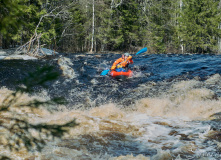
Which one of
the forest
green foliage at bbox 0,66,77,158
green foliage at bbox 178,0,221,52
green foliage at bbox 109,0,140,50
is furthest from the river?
green foliage at bbox 109,0,140,50

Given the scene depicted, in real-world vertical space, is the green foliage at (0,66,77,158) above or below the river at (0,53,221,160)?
above

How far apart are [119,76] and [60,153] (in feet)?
21.1

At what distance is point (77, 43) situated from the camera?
33.4 metres

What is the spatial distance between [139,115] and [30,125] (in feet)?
9.75

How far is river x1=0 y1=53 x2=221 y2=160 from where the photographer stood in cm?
323

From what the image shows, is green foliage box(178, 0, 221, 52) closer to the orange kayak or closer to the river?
the river

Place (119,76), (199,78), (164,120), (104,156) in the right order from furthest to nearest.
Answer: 1. (119,76)
2. (199,78)
3. (164,120)
4. (104,156)

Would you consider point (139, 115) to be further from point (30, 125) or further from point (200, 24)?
point (200, 24)

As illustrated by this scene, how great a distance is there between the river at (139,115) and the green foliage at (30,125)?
0.18 meters

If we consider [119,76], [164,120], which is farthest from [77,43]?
[164,120]

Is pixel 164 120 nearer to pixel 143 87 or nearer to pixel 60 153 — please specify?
pixel 60 153

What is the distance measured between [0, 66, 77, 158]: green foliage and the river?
177mm

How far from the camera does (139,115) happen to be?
5.13 m

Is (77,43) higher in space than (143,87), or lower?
higher
